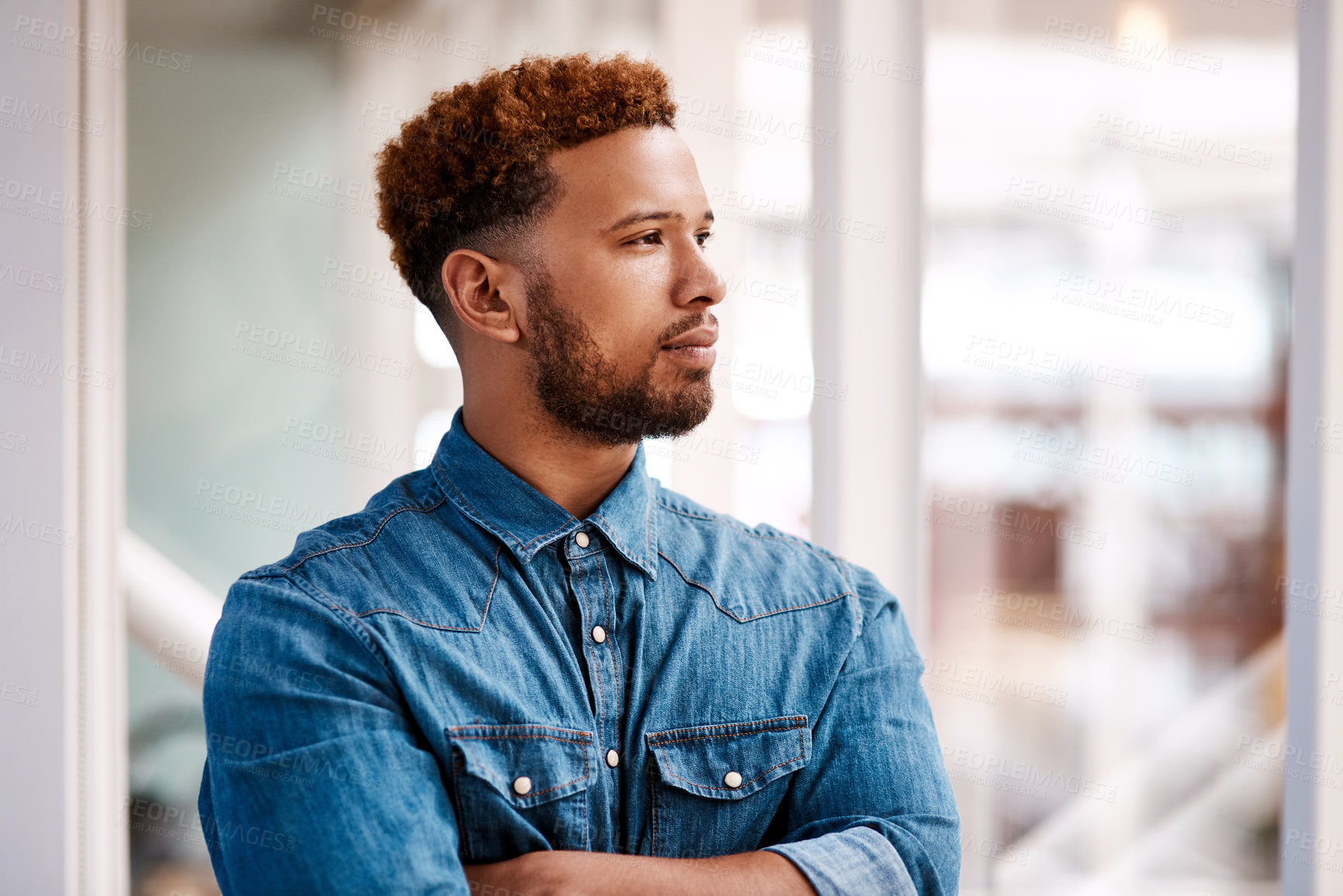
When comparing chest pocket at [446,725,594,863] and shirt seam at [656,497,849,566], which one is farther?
shirt seam at [656,497,849,566]

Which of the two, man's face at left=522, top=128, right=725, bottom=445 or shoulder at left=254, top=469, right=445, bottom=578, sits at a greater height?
man's face at left=522, top=128, right=725, bottom=445

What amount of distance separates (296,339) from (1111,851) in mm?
2002

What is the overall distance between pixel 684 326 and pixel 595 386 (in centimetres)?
12

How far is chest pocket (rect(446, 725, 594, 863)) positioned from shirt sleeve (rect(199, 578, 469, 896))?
0.03m

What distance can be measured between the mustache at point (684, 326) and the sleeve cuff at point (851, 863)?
21.9 inches

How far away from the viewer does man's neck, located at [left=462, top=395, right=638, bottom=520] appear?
3.98 feet

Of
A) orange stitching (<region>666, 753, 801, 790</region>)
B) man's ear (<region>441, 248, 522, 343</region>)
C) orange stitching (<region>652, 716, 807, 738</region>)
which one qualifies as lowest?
orange stitching (<region>666, 753, 801, 790</region>)

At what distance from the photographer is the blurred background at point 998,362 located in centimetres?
194

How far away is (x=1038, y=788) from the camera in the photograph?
2193mm

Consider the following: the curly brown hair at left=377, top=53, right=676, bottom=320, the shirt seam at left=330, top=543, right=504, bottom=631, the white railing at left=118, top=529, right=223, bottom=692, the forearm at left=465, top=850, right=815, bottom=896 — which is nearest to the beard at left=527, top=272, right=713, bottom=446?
the curly brown hair at left=377, top=53, right=676, bottom=320

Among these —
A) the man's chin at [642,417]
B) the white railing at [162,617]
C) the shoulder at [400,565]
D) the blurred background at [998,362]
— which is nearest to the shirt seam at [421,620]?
the shoulder at [400,565]

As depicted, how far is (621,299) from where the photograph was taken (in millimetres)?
1160

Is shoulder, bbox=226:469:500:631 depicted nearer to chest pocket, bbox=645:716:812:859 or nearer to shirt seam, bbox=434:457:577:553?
shirt seam, bbox=434:457:577:553

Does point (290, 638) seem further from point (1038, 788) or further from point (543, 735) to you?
point (1038, 788)
